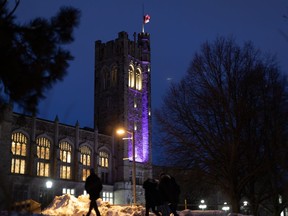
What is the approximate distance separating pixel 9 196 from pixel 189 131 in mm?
20260

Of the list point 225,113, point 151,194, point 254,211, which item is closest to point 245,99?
point 225,113

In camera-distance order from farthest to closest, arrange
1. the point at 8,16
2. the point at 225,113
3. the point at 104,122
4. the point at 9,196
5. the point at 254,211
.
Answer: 1. the point at 104,122
2. the point at 254,211
3. the point at 225,113
4. the point at 8,16
5. the point at 9,196

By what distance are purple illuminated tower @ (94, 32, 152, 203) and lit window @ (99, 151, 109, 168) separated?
1202mm

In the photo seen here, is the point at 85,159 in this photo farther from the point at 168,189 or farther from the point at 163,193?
the point at 168,189

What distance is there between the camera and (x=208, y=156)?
79.1ft

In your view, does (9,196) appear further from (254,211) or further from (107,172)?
(107,172)

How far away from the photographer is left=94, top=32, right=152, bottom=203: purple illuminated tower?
61.2 metres

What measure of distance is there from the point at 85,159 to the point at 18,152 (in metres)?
11.3

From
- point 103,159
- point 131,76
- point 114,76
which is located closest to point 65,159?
point 103,159

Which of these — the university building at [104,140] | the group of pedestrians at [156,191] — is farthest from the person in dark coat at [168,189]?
the university building at [104,140]

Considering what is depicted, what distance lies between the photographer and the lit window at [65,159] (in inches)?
2078

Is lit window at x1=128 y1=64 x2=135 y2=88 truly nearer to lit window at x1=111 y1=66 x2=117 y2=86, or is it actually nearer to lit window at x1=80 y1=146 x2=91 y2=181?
lit window at x1=111 y1=66 x2=117 y2=86

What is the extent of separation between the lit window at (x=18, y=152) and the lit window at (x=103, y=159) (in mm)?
13460

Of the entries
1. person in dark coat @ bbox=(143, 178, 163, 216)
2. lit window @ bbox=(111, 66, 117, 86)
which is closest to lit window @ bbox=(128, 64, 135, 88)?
lit window @ bbox=(111, 66, 117, 86)
